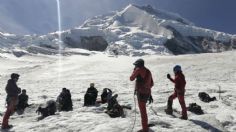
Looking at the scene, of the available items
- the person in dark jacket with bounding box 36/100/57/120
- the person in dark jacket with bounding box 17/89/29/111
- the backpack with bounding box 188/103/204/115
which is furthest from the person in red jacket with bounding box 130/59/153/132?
the person in dark jacket with bounding box 17/89/29/111

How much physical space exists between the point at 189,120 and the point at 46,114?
5647mm

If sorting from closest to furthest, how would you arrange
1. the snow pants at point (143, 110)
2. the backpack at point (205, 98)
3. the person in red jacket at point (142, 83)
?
the snow pants at point (143, 110)
the person in red jacket at point (142, 83)
the backpack at point (205, 98)

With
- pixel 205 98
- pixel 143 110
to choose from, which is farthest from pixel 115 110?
pixel 205 98

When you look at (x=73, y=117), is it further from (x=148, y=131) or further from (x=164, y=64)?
(x=164, y=64)

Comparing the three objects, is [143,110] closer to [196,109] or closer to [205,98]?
[196,109]

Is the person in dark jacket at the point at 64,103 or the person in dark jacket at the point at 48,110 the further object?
the person in dark jacket at the point at 64,103

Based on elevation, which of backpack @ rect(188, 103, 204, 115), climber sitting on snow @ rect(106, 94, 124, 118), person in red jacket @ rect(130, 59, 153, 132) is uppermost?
person in red jacket @ rect(130, 59, 153, 132)

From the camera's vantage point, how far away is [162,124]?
610 inches

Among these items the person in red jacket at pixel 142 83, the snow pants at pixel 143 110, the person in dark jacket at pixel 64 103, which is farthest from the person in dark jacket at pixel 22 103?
the snow pants at pixel 143 110

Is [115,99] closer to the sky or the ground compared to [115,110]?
closer to the sky

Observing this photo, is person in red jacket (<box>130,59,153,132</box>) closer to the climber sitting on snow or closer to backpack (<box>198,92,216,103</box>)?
the climber sitting on snow

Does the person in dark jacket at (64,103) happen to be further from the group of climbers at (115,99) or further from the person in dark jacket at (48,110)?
the person in dark jacket at (48,110)

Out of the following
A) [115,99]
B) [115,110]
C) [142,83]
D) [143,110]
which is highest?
[142,83]

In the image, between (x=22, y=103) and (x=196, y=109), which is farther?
(x=22, y=103)
